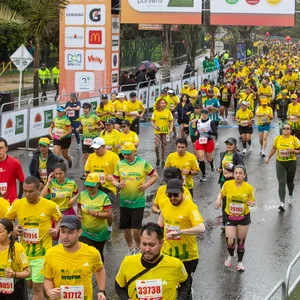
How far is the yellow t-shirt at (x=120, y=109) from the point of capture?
783 inches

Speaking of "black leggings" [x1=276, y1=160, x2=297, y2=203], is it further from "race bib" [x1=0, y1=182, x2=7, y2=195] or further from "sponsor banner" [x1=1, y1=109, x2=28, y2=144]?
"sponsor banner" [x1=1, y1=109, x2=28, y2=144]

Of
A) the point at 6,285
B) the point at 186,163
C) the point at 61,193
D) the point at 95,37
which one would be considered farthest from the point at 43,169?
the point at 95,37

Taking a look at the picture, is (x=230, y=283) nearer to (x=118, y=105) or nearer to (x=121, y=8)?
(x=118, y=105)

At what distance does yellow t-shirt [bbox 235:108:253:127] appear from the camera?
19.4 metres

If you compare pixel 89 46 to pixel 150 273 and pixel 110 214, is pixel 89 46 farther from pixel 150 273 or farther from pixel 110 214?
pixel 150 273

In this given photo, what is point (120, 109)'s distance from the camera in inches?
787

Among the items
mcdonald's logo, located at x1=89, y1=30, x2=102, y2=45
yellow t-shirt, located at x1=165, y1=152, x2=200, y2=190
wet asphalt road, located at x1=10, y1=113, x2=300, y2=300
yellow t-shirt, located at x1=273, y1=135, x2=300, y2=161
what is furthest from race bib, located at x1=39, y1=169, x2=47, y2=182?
mcdonald's logo, located at x1=89, y1=30, x2=102, y2=45

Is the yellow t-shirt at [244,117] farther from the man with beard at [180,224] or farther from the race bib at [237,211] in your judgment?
the man with beard at [180,224]

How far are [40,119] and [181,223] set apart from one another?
1425 centimetres

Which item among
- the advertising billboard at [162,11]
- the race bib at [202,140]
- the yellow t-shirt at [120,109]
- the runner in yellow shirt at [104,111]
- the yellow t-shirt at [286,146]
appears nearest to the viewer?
the yellow t-shirt at [286,146]

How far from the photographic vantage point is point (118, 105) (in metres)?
20.0

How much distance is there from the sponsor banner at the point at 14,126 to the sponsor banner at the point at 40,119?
332mm

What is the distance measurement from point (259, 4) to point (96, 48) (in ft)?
22.5

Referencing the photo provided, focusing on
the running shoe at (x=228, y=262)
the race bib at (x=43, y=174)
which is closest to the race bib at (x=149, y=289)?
the running shoe at (x=228, y=262)
